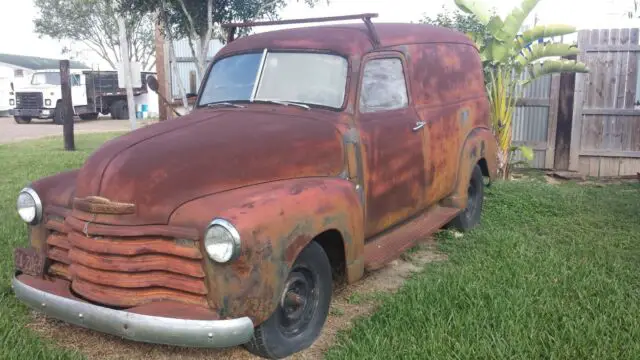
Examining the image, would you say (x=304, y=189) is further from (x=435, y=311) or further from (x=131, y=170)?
(x=435, y=311)

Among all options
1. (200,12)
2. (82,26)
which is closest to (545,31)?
(200,12)

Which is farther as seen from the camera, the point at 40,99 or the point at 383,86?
the point at 40,99

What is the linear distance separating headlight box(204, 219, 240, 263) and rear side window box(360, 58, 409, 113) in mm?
1657

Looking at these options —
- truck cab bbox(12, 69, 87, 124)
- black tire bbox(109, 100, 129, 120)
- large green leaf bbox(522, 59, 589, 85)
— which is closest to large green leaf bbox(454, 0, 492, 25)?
large green leaf bbox(522, 59, 589, 85)

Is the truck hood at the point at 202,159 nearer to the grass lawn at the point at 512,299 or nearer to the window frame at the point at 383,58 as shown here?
the window frame at the point at 383,58

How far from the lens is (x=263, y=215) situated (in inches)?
115

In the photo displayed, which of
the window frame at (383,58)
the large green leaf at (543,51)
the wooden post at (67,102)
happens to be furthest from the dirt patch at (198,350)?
the wooden post at (67,102)

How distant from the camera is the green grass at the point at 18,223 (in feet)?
10.6

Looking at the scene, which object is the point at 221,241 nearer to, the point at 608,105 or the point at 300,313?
the point at 300,313

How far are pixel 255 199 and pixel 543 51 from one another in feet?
21.3

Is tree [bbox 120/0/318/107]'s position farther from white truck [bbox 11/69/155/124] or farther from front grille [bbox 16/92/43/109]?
front grille [bbox 16/92/43/109]

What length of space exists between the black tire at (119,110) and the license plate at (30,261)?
22.7 meters

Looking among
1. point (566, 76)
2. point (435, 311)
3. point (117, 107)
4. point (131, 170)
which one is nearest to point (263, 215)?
point (131, 170)

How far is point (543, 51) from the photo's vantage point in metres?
8.18
